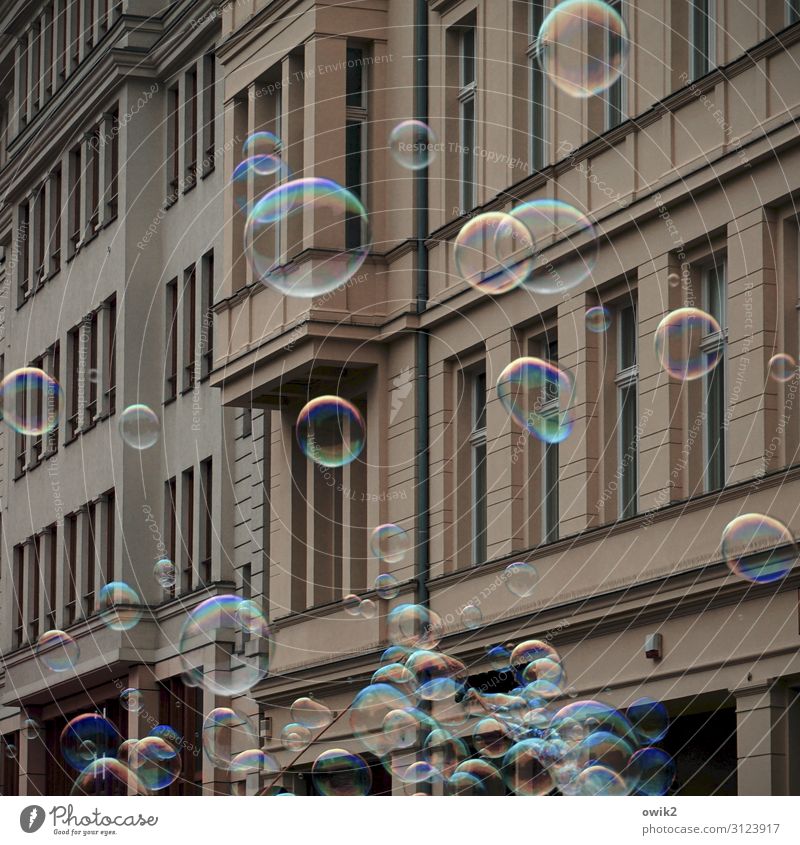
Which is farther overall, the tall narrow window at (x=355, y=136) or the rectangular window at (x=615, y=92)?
the tall narrow window at (x=355, y=136)

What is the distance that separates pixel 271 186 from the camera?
34.5m

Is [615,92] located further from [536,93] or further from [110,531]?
[110,531]

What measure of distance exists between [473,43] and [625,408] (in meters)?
7.08

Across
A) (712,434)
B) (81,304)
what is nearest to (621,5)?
(712,434)

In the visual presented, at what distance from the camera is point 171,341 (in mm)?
41781

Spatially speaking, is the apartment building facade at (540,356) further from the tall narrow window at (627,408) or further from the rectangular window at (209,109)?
the rectangular window at (209,109)

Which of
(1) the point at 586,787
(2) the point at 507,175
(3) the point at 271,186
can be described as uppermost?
(3) the point at 271,186

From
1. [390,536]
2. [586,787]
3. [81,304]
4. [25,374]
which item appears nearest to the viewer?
[586,787]

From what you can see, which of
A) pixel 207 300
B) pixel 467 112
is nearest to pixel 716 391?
pixel 467 112

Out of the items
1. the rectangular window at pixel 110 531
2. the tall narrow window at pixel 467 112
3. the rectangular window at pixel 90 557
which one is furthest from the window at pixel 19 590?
the tall narrow window at pixel 467 112

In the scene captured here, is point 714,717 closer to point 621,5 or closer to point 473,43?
point 621,5

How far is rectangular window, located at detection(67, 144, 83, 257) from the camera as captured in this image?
47344 millimetres

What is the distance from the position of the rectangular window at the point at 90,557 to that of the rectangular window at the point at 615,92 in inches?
795

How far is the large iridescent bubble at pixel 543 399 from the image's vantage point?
26297 mm
